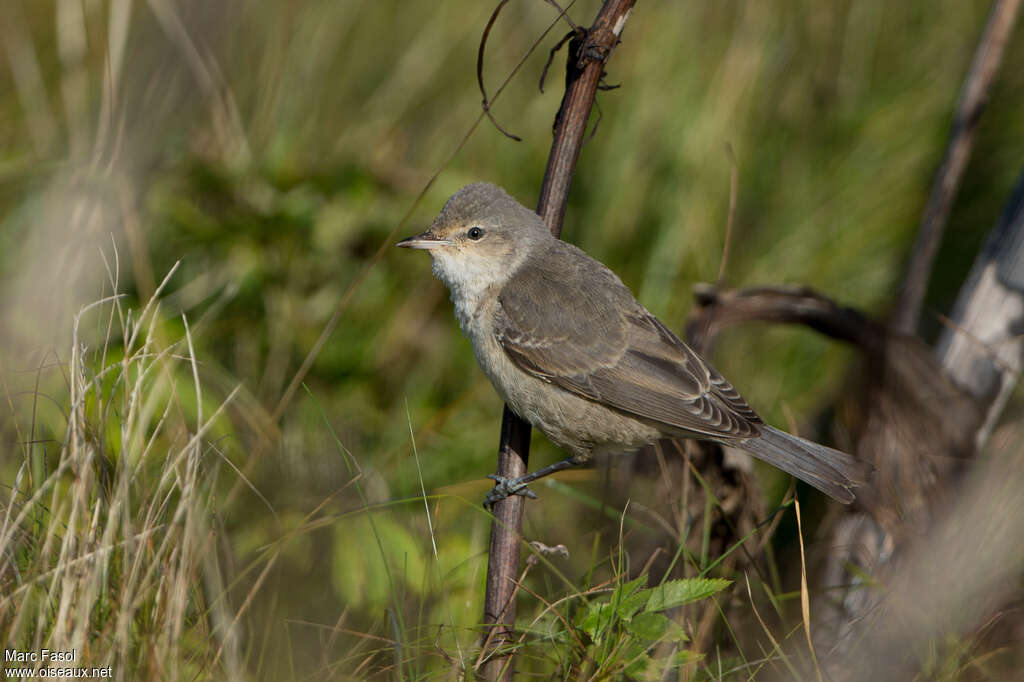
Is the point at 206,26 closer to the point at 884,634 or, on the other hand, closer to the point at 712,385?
the point at 712,385

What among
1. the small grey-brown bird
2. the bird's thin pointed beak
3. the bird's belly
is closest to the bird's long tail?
the small grey-brown bird

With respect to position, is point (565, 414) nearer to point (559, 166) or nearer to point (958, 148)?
point (559, 166)

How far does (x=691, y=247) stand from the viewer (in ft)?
16.0

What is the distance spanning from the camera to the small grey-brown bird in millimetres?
3250

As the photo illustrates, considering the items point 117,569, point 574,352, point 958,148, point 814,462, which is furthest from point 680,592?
point 958,148

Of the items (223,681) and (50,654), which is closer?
(50,654)

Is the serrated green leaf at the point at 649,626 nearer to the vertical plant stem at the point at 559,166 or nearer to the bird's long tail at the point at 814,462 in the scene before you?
the vertical plant stem at the point at 559,166

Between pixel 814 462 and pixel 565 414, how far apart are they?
0.86m

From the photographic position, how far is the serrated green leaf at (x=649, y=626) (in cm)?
228

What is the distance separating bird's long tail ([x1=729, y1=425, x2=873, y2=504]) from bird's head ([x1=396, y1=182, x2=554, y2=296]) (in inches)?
43.9

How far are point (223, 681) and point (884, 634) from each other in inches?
66.6

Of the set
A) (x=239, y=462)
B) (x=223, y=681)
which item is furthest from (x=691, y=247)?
(x=223, y=681)

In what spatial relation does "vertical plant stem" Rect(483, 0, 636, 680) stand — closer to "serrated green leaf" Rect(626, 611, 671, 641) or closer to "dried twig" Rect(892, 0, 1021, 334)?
"serrated green leaf" Rect(626, 611, 671, 641)

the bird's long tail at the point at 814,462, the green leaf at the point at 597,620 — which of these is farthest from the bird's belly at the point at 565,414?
the green leaf at the point at 597,620
